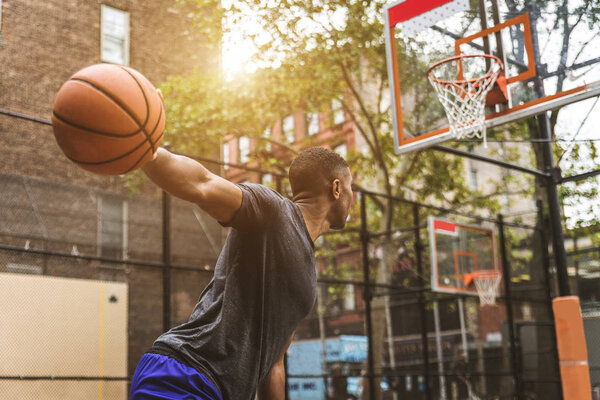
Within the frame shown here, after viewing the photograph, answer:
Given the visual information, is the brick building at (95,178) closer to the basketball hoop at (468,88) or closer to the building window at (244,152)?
the building window at (244,152)

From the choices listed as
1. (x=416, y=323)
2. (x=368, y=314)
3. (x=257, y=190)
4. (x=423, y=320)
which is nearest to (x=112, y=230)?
(x=368, y=314)

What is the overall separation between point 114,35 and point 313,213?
12.1 m

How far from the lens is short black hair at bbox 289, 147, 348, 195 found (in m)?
2.53

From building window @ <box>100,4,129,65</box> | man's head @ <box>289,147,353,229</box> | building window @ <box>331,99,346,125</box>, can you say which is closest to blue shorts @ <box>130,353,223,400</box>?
man's head @ <box>289,147,353,229</box>

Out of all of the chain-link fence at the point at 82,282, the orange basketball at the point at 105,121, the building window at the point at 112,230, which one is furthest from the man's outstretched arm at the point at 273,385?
the building window at the point at 112,230

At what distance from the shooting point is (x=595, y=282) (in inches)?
531

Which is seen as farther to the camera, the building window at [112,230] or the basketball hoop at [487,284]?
the basketball hoop at [487,284]

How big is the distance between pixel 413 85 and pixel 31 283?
4690mm

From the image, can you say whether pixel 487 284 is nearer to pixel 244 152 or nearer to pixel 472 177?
pixel 472 177

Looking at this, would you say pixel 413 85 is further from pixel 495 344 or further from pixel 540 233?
pixel 495 344

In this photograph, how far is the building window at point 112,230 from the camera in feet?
33.1

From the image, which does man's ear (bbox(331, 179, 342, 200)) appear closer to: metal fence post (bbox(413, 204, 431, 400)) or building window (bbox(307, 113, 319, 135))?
metal fence post (bbox(413, 204, 431, 400))

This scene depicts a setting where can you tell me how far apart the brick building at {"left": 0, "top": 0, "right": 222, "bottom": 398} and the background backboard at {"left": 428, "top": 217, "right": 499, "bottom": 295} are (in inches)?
132

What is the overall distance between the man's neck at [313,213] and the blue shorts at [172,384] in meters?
0.65
